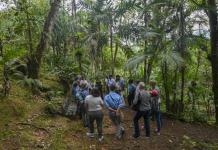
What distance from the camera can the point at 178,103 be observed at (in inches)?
704

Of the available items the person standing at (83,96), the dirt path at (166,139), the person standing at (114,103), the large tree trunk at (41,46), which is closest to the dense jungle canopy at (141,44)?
the large tree trunk at (41,46)

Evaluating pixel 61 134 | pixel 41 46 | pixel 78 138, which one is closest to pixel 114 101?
pixel 78 138

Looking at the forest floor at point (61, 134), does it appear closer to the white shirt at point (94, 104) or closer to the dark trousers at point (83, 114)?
the dark trousers at point (83, 114)

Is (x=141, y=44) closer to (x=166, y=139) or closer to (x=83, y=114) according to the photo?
(x=83, y=114)

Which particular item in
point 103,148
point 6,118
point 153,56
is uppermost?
point 153,56

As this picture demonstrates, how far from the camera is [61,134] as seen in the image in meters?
11.4

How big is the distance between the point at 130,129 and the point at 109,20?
32.2 feet

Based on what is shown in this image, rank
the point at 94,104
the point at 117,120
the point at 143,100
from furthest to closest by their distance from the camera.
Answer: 1. the point at 117,120
2. the point at 143,100
3. the point at 94,104

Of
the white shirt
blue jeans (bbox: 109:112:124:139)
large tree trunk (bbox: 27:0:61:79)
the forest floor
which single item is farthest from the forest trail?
large tree trunk (bbox: 27:0:61:79)

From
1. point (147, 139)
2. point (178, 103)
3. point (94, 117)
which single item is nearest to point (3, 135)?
point (94, 117)

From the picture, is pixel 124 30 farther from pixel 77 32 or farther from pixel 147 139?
pixel 147 139

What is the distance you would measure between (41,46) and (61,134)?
20.0ft

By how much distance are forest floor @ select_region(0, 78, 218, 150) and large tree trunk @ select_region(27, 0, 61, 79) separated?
200cm

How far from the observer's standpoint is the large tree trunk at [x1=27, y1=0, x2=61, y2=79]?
16406 mm
